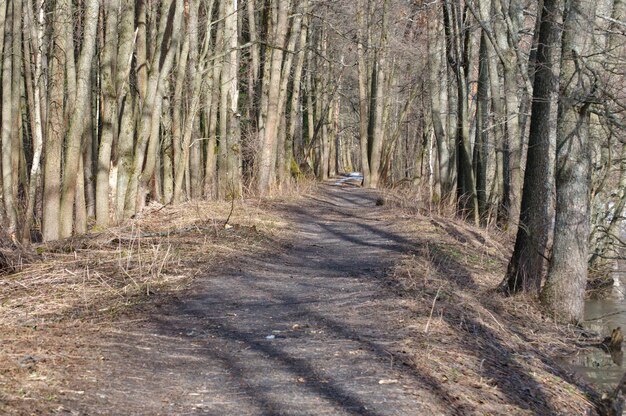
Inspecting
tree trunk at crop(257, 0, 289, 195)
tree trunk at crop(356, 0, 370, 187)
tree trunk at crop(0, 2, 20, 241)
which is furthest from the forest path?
tree trunk at crop(356, 0, 370, 187)

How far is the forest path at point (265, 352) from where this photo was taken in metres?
5.16

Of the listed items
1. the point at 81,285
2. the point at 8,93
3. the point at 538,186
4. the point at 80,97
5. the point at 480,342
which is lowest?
the point at 480,342

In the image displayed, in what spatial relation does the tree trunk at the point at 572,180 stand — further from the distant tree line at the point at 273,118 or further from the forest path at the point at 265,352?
the forest path at the point at 265,352

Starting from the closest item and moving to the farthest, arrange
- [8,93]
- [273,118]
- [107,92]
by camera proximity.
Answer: [107,92] → [8,93] → [273,118]

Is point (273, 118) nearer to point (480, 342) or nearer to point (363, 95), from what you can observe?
point (363, 95)

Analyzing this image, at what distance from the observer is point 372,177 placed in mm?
31281

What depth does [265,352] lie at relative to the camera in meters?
6.47

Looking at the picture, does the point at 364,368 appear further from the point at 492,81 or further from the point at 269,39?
the point at 269,39

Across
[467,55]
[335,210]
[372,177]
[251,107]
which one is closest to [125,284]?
[335,210]

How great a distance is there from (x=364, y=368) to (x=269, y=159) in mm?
14978

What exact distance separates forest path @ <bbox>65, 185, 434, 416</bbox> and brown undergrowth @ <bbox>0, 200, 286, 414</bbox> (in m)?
0.27

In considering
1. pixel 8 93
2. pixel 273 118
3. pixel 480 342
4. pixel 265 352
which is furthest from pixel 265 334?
pixel 273 118

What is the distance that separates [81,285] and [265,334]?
2333 millimetres

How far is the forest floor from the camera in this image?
5270mm
